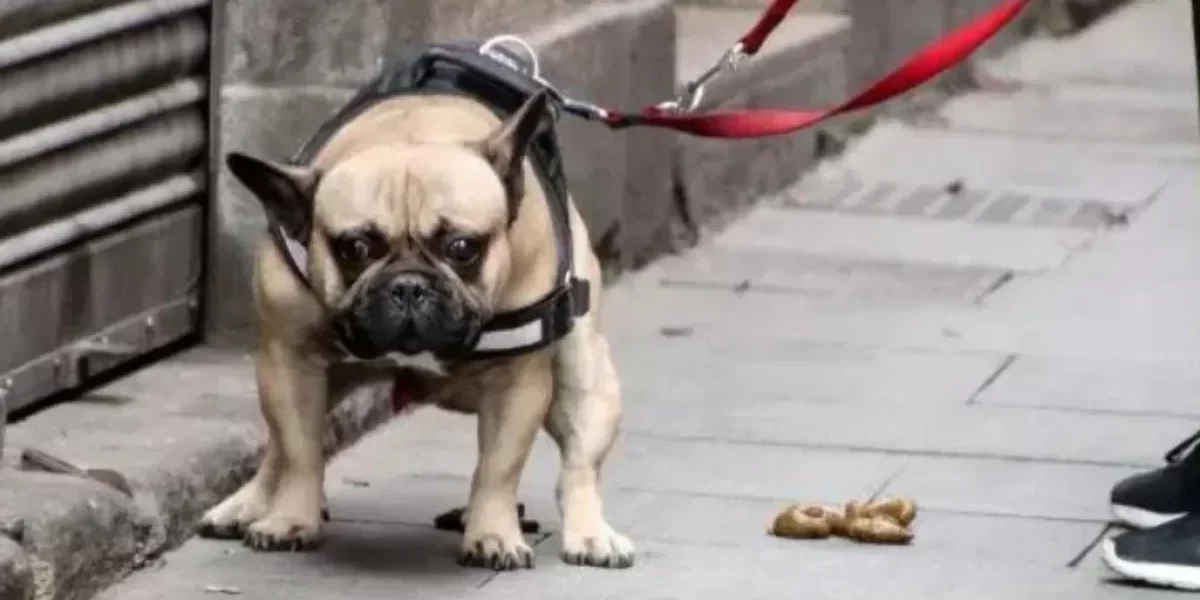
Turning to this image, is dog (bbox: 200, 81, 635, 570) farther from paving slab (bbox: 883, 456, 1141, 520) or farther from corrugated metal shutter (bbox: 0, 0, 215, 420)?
paving slab (bbox: 883, 456, 1141, 520)

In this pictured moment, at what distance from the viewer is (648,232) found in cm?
887

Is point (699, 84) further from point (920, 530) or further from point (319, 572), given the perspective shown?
point (319, 572)

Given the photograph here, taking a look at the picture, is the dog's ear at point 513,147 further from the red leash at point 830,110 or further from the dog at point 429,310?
the red leash at point 830,110

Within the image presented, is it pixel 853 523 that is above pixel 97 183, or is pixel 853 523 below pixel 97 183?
below

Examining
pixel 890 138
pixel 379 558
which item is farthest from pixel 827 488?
pixel 890 138

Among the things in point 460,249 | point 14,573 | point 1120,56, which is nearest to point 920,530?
point 460,249

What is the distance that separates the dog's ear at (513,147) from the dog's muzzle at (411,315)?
28 cm

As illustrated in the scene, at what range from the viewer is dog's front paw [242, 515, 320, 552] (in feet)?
17.6

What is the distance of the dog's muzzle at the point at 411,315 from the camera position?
189 inches

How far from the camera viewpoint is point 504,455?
17.1 ft

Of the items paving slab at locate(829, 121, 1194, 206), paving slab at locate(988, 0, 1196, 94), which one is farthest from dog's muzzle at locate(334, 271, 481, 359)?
paving slab at locate(988, 0, 1196, 94)

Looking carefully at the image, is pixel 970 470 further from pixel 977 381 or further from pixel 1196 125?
pixel 1196 125

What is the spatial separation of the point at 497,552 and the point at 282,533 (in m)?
0.42

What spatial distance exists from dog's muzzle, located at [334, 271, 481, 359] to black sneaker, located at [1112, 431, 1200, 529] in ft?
5.41
